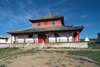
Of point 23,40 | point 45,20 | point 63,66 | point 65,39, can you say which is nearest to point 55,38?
point 65,39

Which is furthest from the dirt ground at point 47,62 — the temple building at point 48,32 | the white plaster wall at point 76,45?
the temple building at point 48,32

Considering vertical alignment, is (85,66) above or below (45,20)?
below

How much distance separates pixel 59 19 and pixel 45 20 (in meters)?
4.25

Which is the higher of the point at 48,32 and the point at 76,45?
the point at 48,32

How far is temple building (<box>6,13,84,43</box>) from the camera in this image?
703 inches

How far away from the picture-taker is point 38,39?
20250mm

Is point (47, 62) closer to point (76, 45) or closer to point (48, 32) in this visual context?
point (76, 45)

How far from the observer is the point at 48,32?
1939cm

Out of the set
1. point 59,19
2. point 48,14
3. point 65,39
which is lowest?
point 65,39

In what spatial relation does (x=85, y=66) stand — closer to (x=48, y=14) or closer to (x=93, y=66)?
(x=93, y=66)

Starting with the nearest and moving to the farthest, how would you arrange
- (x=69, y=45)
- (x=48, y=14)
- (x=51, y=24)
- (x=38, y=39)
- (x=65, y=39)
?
(x=69, y=45) < (x=65, y=39) < (x=38, y=39) < (x=51, y=24) < (x=48, y=14)

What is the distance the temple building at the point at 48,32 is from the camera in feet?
58.6

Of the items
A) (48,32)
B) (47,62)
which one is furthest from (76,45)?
(47,62)

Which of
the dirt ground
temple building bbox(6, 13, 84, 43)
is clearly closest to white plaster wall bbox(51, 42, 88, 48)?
temple building bbox(6, 13, 84, 43)
